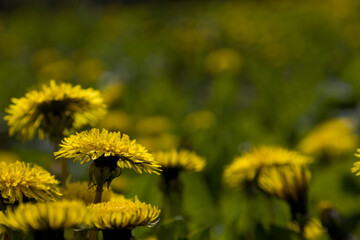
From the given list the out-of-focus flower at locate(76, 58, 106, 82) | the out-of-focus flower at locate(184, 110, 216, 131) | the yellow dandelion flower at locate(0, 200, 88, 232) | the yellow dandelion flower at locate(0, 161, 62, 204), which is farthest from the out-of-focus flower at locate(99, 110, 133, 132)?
the yellow dandelion flower at locate(0, 200, 88, 232)

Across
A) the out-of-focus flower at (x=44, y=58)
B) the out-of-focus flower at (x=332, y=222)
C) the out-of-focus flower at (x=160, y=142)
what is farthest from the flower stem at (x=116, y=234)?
the out-of-focus flower at (x=44, y=58)

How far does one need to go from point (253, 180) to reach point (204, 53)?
243 centimetres

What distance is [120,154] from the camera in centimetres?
64

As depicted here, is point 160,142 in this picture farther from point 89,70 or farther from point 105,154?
point 89,70

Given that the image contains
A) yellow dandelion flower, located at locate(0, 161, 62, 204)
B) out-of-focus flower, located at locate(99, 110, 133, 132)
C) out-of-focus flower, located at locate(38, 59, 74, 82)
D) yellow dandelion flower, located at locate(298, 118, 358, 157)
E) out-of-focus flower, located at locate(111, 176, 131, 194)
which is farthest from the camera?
out-of-focus flower, located at locate(38, 59, 74, 82)

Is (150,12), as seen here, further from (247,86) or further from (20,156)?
(20,156)

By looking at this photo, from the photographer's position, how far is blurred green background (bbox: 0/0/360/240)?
4.30ft

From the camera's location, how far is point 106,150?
64 cm

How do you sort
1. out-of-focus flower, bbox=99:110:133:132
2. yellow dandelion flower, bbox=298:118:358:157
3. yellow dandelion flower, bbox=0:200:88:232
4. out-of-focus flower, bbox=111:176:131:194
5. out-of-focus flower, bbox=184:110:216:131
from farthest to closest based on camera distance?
out-of-focus flower, bbox=184:110:216:131 < out-of-focus flower, bbox=99:110:133:132 < yellow dandelion flower, bbox=298:118:358:157 < out-of-focus flower, bbox=111:176:131:194 < yellow dandelion flower, bbox=0:200:88:232

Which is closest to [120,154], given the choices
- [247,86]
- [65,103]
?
[65,103]

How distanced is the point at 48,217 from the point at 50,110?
33 centimetres

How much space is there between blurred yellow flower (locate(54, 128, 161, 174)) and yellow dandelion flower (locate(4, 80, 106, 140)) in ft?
0.57

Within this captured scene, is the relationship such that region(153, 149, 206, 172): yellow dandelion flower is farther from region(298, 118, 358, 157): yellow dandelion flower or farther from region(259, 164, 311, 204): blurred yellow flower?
region(298, 118, 358, 157): yellow dandelion flower

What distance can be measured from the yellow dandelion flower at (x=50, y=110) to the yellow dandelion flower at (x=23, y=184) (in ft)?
0.55
